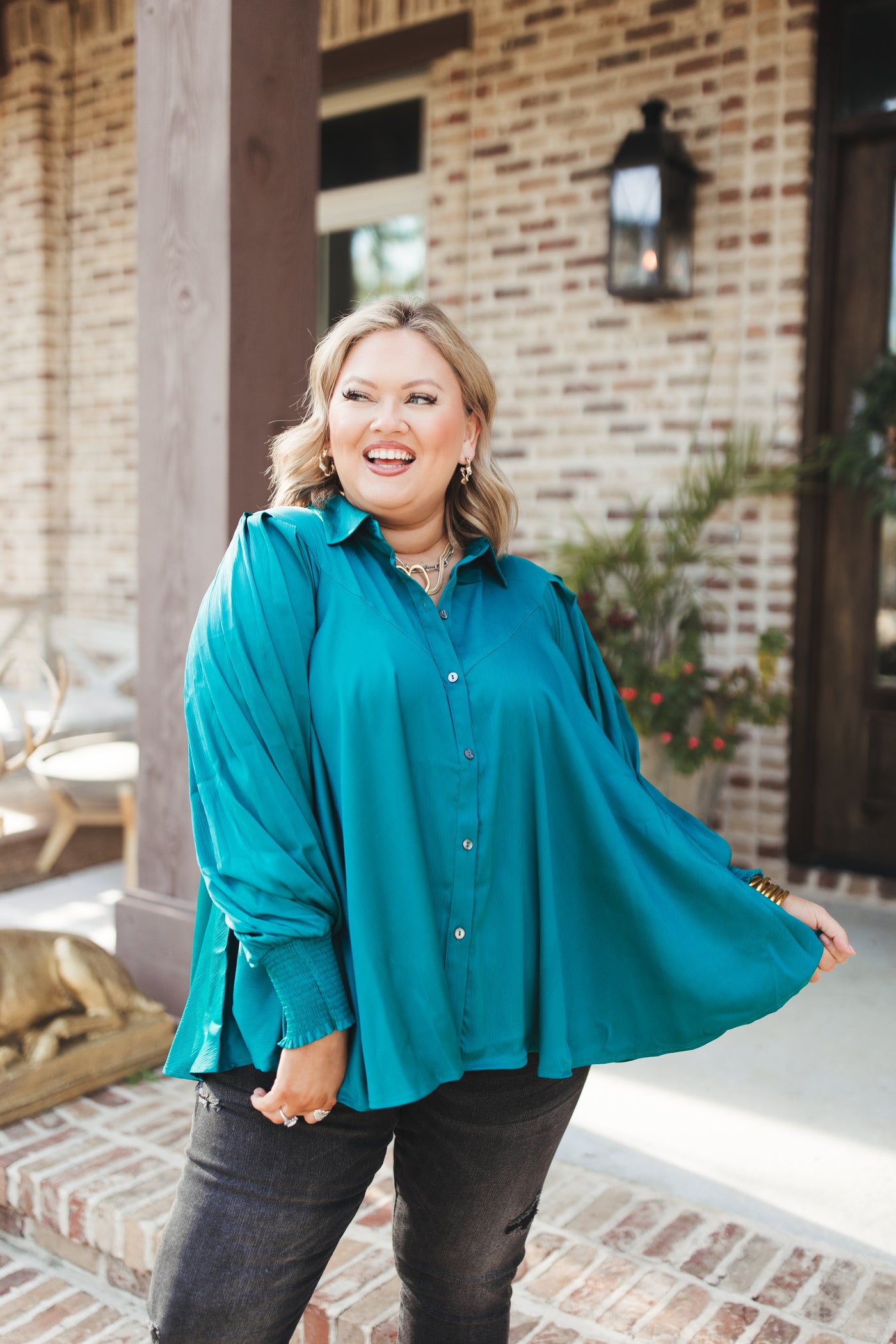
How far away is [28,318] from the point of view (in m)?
6.54

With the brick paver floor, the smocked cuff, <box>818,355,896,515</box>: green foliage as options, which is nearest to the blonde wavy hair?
the smocked cuff

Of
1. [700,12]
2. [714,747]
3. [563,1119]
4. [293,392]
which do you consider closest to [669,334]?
[700,12]

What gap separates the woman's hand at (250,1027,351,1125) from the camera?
4.47 feet

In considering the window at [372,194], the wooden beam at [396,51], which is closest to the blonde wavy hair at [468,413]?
the window at [372,194]

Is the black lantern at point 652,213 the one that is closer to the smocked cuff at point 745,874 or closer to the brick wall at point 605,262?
the brick wall at point 605,262

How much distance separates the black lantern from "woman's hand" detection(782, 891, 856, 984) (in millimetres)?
3252

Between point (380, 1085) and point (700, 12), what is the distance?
447 centimetres

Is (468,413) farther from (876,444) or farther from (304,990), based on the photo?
(876,444)

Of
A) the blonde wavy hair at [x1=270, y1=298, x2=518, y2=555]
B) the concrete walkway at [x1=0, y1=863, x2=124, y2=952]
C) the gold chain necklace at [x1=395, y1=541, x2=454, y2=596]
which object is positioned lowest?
the concrete walkway at [x1=0, y1=863, x2=124, y2=952]

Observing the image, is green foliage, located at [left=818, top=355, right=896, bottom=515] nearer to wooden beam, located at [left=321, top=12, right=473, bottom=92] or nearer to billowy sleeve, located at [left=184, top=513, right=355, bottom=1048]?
wooden beam, located at [left=321, top=12, right=473, bottom=92]

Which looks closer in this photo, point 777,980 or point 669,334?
point 777,980

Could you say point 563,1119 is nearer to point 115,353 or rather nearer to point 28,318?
point 115,353

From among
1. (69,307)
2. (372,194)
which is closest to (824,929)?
(372,194)

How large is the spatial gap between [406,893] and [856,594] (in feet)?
11.7
